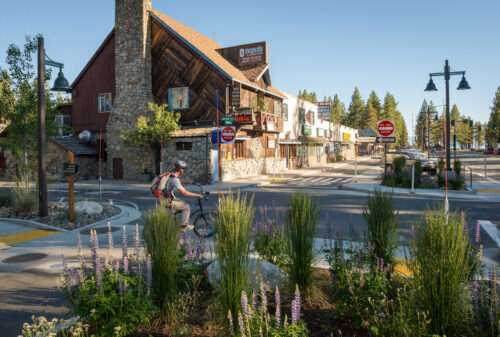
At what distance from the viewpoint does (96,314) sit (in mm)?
3531

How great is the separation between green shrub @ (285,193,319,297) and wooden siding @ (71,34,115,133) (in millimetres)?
27605

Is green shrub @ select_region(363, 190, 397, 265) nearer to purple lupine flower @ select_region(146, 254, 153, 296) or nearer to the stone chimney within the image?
purple lupine flower @ select_region(146, 254, 153, 296)

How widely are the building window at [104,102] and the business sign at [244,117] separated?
1011cm

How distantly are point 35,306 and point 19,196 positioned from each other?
8136 mm

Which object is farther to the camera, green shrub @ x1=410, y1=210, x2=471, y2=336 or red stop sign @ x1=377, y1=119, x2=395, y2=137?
red stop sign @ x1=377, y1=119, x2=395, y2=137

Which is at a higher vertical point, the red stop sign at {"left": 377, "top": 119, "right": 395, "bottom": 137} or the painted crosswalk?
the red stop sign at {"left": 377, "top": 119, "right": 395, "bottom": 137}

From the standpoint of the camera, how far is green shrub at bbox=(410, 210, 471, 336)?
3.06 meters

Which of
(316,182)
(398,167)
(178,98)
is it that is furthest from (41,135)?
(398,167)

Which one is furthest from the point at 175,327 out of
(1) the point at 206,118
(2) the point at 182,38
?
(2) the point at 182,38

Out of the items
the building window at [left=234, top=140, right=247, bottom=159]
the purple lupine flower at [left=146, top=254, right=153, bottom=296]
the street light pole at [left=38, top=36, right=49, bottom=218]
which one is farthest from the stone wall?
the purple lupine flower at [left=146, top=254, right=153, bottom=296]

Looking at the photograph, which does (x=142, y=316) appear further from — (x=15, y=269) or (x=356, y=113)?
(x=356, y=113)

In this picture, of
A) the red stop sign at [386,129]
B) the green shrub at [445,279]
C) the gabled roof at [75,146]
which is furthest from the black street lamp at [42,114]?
the gabled roof at [75,146]

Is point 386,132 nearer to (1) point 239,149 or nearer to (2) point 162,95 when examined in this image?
(1) point 239,149

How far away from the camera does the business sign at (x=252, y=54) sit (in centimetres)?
3183
